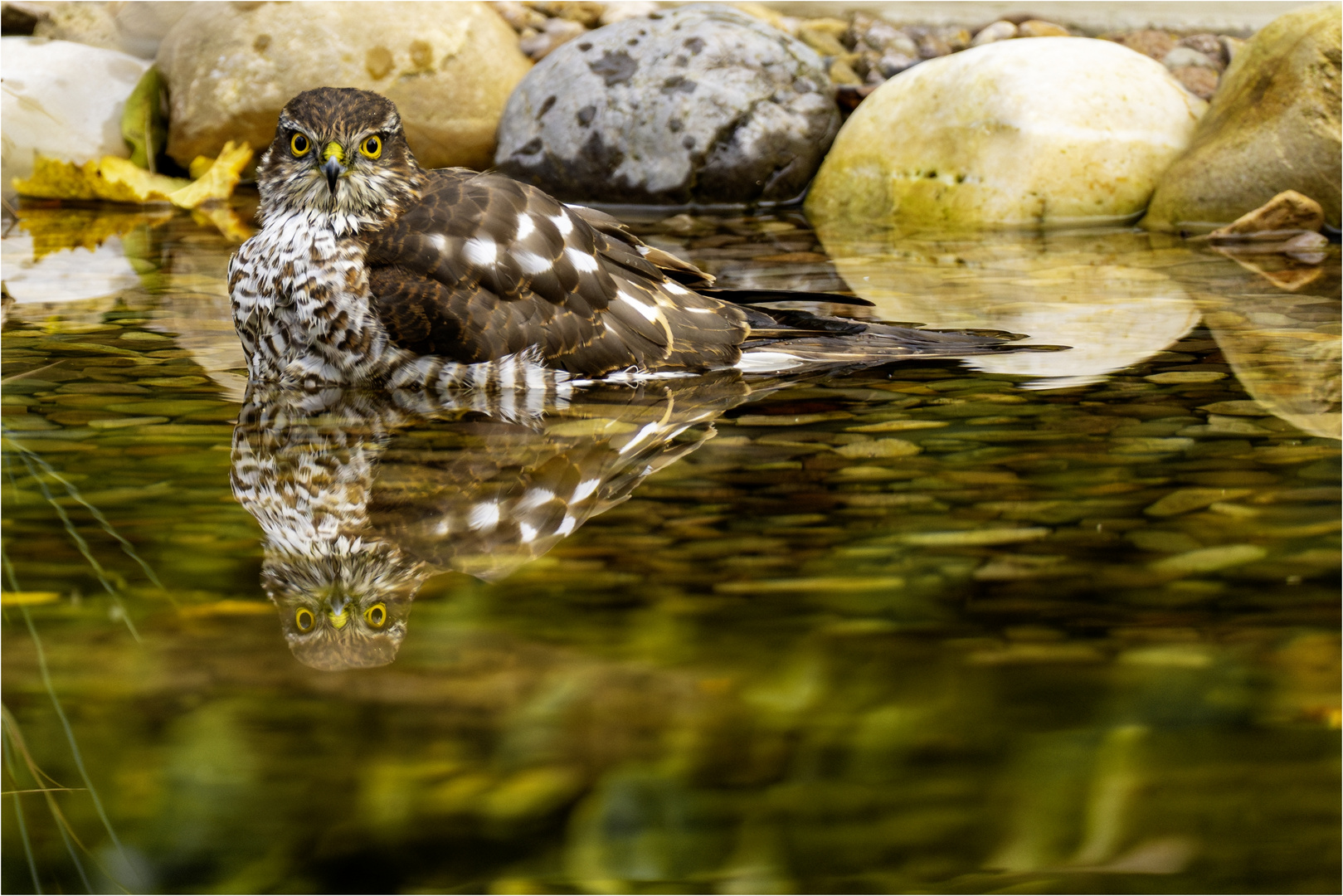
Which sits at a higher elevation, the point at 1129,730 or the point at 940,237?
the point at 1129,730

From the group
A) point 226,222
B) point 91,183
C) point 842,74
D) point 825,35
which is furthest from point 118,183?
point 825,35

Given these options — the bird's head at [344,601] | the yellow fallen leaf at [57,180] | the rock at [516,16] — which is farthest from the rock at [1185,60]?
the bird's head at [344,601]

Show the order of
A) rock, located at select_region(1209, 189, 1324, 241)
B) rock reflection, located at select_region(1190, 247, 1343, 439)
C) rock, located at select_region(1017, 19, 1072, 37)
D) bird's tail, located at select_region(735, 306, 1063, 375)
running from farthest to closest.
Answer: rock, located at select_region(1017, 19, 1072, 37), rock, located at select_region(1209, 189, 1324, 241), bird's tail, located at select_region(735, 306, 1063, 375), rock reflection, located at select_region(1190, 247, 1343, 439)

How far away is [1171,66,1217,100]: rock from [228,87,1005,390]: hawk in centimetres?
647

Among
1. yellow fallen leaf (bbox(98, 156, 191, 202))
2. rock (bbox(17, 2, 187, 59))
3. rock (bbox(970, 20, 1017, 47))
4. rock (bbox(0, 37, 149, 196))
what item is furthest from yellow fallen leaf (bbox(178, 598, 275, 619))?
rock (bbox(17, 2, 187, 59))

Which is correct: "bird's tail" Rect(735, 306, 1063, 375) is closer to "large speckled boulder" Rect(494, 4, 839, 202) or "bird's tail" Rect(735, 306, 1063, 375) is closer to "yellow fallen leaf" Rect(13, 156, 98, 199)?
"large speckled boulder" Rect(494, 4, 839, 202)

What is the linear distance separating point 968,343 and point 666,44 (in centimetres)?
507

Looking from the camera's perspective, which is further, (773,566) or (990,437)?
(990,437)

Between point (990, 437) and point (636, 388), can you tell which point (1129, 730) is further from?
point (636, 388)

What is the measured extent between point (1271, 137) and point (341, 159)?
5482mm

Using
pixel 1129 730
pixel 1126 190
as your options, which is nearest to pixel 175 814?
pixel 1129 730

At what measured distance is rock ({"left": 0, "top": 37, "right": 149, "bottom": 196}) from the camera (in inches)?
351

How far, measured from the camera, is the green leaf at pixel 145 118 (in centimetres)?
933

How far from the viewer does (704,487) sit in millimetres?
2945
